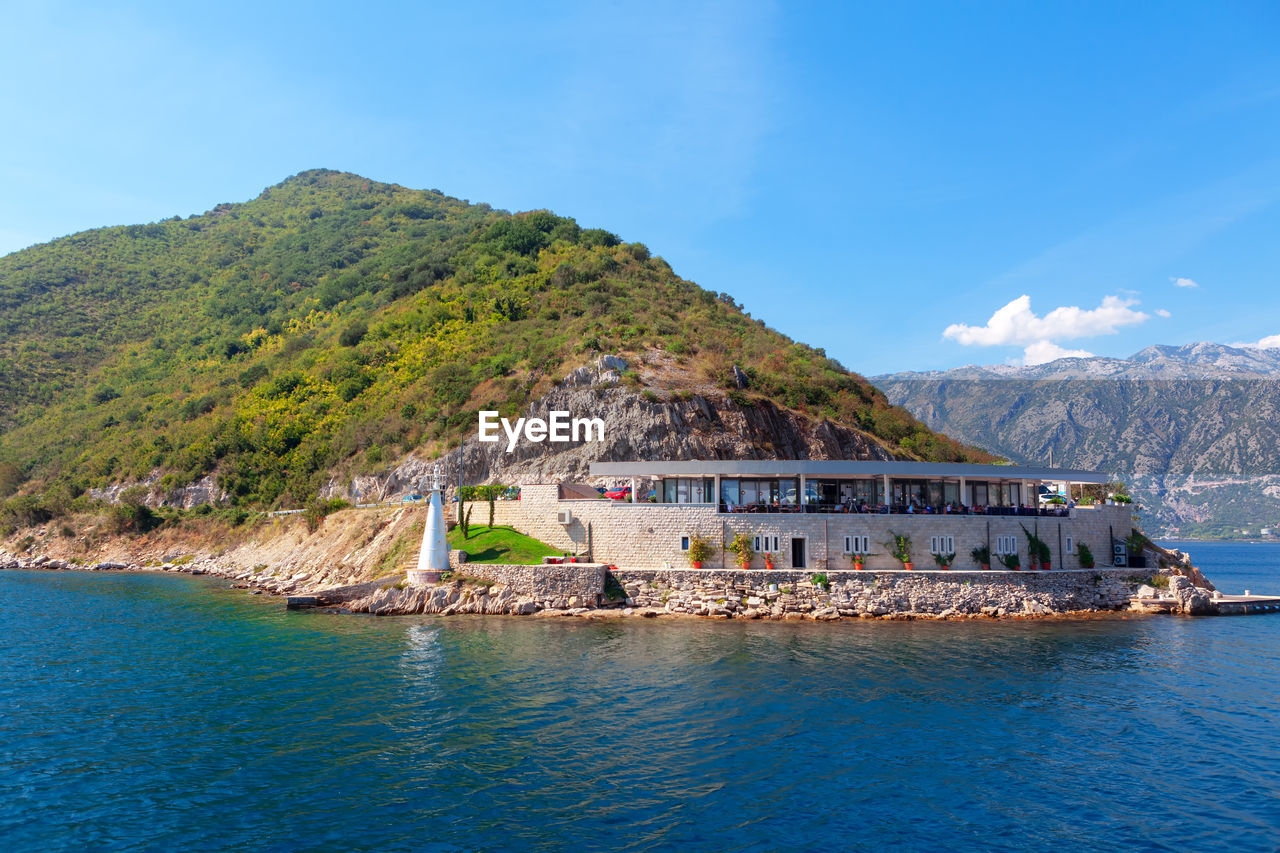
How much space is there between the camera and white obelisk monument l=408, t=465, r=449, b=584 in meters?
43.5

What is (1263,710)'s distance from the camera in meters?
24.9

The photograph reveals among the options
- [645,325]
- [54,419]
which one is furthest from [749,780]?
[54,419]

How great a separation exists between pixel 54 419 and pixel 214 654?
97799 millimetres

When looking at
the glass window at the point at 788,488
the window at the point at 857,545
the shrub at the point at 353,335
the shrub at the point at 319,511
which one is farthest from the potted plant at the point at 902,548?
the shrub at the point at 353,335

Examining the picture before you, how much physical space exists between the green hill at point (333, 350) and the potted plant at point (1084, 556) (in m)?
24.2

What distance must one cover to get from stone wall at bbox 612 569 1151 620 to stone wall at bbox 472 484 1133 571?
1.67m

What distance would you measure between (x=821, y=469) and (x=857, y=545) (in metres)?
4.79

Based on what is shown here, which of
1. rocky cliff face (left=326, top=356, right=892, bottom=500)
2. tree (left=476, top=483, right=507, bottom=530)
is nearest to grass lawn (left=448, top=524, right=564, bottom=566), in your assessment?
tree (left=476, top=483, right=507, bottom=530)

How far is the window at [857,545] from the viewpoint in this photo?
43.0 m

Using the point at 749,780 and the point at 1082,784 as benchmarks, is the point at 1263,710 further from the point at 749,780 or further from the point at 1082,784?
the point at 749,780

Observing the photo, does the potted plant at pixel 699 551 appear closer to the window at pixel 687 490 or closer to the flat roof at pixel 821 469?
the window at pixel 687 490

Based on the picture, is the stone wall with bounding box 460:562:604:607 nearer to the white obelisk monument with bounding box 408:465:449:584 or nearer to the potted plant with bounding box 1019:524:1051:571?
the white obelisk monument with bounding box 408:465:449:584

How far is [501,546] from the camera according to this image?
46125mm

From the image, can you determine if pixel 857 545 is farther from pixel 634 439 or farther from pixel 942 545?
pixel 634 439
